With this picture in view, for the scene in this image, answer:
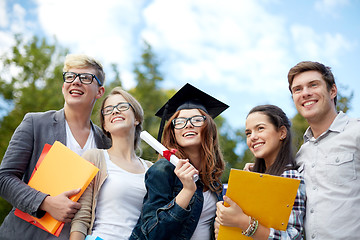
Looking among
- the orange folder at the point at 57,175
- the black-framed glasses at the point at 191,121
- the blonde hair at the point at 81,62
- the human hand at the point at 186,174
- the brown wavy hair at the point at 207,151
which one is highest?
the blonde hair at the point at 81,62

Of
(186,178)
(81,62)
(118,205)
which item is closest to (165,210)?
(186,178)

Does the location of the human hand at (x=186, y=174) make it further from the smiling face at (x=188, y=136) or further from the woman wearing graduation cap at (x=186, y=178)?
the smiling face at (x=188, y=136)

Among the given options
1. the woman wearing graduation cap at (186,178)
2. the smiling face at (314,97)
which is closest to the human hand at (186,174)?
the woman wearing graduation cap at (186,178)

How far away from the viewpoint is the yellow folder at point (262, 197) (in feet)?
8.02

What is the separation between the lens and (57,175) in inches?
125

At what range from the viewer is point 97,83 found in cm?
406

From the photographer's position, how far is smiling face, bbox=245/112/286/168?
10.3ft

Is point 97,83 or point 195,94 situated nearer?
point 195,94

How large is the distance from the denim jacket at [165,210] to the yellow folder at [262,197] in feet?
1.05

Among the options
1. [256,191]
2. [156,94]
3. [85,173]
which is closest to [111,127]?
[85,173]

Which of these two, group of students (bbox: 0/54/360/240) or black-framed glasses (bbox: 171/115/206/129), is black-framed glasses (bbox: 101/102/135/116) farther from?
black-framed glasses (bbox: 171/115/206/129)

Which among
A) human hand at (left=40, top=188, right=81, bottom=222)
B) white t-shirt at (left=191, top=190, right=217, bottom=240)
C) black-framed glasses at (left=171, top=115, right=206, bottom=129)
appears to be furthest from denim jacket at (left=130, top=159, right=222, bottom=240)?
human hand at (left=40, top=188, right=81, bottom=222)

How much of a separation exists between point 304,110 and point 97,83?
2.45 m

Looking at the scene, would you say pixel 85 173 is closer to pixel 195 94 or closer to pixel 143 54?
pixel 195 94
